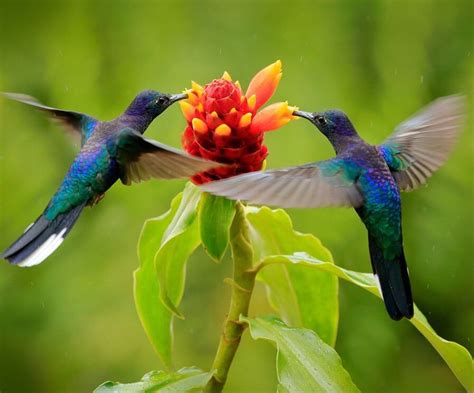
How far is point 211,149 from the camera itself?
142cm

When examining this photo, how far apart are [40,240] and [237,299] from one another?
0.38 meters

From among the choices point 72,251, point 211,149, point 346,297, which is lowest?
point 346,297

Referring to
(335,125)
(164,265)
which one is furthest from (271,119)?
(164,265)

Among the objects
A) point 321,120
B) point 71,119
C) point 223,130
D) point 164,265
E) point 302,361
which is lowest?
point 302,361

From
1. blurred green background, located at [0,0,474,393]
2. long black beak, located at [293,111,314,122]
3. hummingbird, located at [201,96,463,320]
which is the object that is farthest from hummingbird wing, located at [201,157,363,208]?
blurred green background, located at [0,0,474,393]

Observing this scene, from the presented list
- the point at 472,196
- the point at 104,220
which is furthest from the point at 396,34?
the point at 104,220

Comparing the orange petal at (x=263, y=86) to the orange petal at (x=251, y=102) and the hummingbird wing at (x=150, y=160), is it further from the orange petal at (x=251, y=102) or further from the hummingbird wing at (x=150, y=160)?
the hummingbird wing at (x=150, y=160)

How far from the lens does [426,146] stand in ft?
5.67

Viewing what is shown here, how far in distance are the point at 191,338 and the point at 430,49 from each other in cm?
131

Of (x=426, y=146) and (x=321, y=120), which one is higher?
(x=321, y=120)

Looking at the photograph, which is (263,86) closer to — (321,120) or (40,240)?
(321,120)

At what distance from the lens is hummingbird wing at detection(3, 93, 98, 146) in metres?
1.71

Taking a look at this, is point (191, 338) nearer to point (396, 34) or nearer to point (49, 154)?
point (49, 154)

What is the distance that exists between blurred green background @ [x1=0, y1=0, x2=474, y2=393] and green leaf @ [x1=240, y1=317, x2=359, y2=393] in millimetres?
1081
